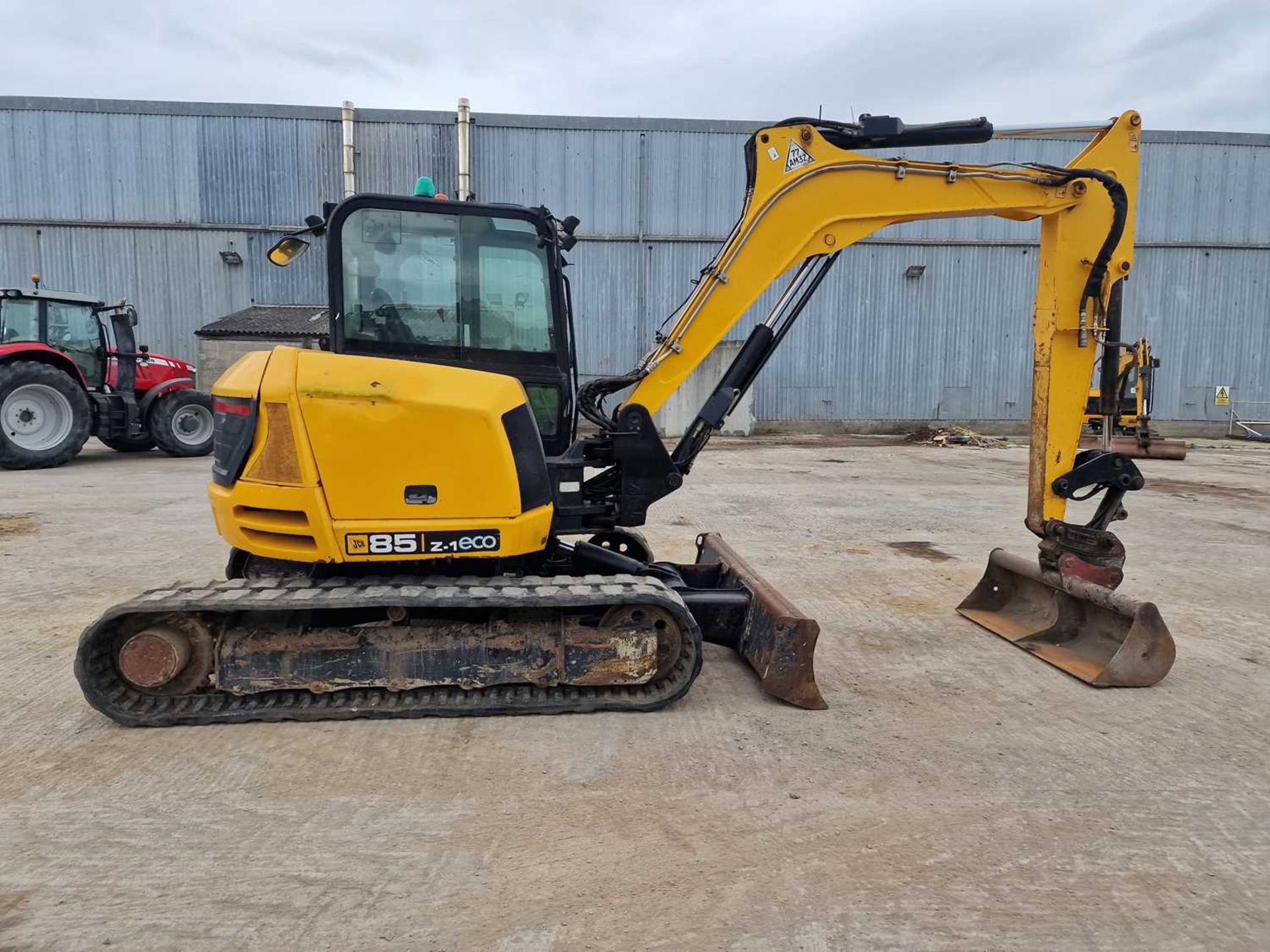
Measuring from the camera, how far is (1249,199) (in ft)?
80.4

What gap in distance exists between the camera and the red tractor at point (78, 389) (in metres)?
12.5

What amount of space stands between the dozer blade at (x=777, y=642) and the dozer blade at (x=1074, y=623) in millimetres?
1624

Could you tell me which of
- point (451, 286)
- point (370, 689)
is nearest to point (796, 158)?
point (451, 286)

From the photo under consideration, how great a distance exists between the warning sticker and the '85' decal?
103 inches

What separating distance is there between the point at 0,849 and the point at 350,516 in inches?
67.7

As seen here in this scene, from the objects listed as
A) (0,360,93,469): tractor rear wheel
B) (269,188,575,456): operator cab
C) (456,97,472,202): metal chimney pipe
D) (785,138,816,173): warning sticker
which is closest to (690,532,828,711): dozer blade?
(269,188,575,456): operator cab

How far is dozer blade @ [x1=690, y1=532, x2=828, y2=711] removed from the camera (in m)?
4.08

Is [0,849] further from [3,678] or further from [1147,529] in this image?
[1147,529]

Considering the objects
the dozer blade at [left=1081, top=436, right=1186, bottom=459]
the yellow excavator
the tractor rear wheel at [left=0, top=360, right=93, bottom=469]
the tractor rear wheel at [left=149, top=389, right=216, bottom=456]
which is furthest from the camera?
the yellow excavator

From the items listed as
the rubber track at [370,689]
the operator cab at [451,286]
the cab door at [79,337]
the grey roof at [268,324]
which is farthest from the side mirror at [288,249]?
the grey roof at [268,324]

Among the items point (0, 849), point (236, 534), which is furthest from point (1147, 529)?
point (0, 849)

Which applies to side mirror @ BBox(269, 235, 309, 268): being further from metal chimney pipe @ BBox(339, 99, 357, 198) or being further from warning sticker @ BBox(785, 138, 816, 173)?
metal chimney pipe @ BBox(339, 99, 357, 198)

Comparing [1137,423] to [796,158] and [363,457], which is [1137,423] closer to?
[796,158]

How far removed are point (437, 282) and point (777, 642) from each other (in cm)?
253
